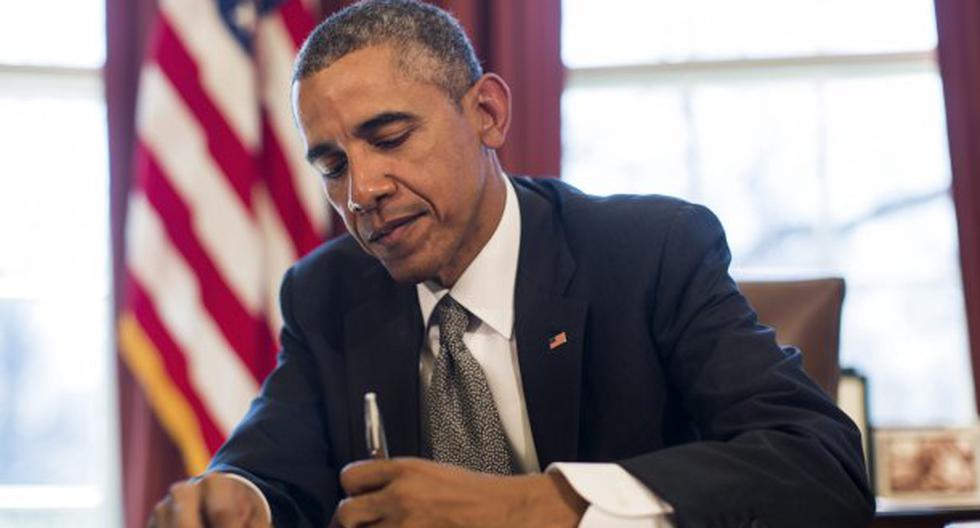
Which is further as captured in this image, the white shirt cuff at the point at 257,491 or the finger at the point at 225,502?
the white shirt cuff at the point at 257,491

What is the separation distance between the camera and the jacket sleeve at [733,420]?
1.48 metres

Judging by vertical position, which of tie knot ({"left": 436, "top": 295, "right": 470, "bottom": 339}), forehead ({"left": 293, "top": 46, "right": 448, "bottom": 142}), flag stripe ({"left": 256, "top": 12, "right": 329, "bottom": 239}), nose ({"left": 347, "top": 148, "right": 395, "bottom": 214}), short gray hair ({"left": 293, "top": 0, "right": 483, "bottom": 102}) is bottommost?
tie knot ({"left": 436, "top": 295, "right": 470, "bottom": 339})

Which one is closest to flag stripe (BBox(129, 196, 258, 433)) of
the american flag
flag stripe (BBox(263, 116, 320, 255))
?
the american flag

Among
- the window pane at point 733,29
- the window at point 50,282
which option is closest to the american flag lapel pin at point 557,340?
the window pane at point 733,29

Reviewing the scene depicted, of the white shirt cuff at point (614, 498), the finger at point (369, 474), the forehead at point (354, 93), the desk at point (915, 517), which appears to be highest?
the forehead at point (354, 93)

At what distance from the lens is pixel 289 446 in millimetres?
1916

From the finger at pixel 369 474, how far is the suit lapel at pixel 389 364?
507mm

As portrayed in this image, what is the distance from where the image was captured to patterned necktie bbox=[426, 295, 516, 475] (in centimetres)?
186

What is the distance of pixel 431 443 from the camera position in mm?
1912

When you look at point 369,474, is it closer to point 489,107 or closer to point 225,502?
point 225,502

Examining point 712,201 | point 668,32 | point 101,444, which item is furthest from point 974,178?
point 101,444

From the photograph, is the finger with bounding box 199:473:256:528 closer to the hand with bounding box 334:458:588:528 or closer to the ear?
the hand with bounding box 334:458:588:528

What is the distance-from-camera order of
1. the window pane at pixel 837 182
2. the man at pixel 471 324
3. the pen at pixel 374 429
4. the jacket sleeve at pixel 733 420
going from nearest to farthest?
the pen at pixel 374 429 < the jacket sleeve at pixel 733 420 < the man at pixel 471 324 < the window pane at pixel 837 182

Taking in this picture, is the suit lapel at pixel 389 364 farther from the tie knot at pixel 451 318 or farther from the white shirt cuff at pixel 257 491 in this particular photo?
the white shirt cuff at pixel 257 491
